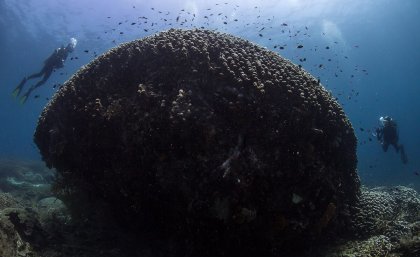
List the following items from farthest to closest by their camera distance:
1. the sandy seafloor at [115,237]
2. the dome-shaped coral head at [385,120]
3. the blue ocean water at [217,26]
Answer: the blue ocean water at [217,26]
the dome-shaped coral head at [385,120]
the sandy seafloor at [115,237]

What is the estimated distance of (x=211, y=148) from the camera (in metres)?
5.45

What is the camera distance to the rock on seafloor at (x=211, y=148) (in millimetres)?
5473

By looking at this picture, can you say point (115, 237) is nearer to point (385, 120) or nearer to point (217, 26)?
point (385, 120)

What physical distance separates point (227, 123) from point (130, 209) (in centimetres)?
245

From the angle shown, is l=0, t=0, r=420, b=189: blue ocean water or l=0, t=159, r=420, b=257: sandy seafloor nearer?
l=0, t=159, r=420, b=257: sandy seafloor

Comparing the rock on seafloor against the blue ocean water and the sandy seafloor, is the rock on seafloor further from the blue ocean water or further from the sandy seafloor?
the blue ocean water

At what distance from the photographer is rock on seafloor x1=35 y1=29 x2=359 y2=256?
5473mm

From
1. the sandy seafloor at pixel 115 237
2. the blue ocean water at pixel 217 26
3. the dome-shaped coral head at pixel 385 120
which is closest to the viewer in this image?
the sandy seafloor at pixel 115 237

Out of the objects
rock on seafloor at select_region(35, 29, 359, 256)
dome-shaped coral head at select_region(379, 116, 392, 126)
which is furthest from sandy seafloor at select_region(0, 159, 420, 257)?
dome-shaped coral head at select_region(379, 116, 392, 126)

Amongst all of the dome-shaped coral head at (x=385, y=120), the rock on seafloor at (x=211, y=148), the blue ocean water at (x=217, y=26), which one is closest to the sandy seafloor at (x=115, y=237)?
the rock on seafloor at (x=211, y=148)

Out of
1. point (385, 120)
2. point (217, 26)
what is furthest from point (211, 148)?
point (217, 26)

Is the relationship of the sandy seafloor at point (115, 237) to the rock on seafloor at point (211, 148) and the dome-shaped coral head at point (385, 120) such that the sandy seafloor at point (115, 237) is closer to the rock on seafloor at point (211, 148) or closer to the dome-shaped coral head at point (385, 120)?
the rock on seafloor at point (211, 148)

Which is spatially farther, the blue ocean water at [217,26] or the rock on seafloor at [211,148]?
the blue ocean water at [217,26]

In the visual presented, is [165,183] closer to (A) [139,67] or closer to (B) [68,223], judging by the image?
(A) [139,67]
